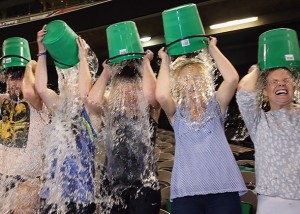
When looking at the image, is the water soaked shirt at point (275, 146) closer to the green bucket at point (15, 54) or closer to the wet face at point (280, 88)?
the wet face at point (280, 88)

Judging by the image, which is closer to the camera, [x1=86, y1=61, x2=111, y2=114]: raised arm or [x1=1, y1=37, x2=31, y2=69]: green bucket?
[x1=86, y1=61, x2=111, y2=114]: raised arm

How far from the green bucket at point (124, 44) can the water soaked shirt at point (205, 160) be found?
46 cm

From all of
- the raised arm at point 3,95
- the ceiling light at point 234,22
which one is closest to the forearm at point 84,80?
the raised arm at point 3,95

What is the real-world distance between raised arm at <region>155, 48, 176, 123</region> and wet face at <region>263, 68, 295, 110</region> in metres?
0.48

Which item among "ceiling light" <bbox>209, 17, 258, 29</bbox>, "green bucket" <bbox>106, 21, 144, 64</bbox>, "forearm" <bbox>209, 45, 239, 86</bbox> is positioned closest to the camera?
"forearm" <bbox>209, 45, 239, 86</bbox>

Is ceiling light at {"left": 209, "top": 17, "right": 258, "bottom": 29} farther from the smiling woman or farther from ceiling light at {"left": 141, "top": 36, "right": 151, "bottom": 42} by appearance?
the smiling woman

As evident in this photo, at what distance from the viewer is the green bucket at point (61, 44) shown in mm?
2084

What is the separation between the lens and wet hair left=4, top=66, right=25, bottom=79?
2.37 m

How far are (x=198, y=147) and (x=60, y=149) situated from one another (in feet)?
2.38

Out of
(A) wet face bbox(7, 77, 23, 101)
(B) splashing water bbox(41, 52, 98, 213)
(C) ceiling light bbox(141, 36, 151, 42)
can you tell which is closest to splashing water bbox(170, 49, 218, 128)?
(B) splashing water bbox(41, 52, 98, 213)

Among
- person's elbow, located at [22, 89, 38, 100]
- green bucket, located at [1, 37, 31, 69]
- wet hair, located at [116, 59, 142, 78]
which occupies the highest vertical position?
green bucket, located at [1, 37, 31, 69]

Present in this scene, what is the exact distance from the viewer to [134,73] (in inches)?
82.3

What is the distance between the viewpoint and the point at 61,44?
2.09 metres

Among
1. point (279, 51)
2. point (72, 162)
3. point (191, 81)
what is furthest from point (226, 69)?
point (72, 162)
